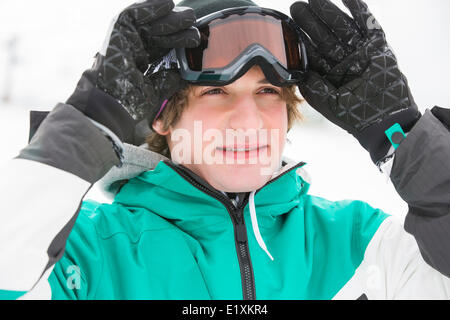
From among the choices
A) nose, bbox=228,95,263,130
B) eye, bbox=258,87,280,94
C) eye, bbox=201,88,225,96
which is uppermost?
eye, bbox=258,87,280,94

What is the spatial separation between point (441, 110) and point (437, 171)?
0.19 m

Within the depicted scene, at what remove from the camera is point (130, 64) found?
1.05 m

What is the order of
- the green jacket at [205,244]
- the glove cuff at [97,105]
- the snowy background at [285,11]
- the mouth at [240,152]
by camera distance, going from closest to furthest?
the glove cuff at [97,105] → the green jacket at [205,244] → the mouth at [240,152] → the snowy background at [285,11]

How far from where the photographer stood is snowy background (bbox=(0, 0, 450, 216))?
3.91 m

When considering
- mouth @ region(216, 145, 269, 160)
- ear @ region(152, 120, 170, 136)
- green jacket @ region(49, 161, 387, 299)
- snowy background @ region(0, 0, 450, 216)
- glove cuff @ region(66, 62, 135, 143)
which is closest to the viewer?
glove cuff @ region(66, 62, 135, 143)

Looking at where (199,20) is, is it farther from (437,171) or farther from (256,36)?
(437,171)

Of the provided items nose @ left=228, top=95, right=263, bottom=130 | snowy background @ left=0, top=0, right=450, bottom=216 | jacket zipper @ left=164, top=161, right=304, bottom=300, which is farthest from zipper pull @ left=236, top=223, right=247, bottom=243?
snowy background @ left=0, top=0, right=450, bottom=216

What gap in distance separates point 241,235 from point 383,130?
0.50 meters

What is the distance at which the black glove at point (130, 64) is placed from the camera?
39.4 inches

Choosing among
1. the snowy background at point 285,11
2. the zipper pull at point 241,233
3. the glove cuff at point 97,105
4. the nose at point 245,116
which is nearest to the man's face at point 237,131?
the nose at point 245,116

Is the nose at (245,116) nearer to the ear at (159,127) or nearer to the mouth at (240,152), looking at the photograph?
the mouth at (240,152)

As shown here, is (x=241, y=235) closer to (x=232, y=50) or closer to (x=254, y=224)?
(x=254, y=224)

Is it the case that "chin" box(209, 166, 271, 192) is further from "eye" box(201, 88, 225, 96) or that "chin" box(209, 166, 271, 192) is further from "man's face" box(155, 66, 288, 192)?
"eye" box(201, 88, 225, 96)

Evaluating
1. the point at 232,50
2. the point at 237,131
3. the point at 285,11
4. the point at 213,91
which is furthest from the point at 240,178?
the point at 285,11
